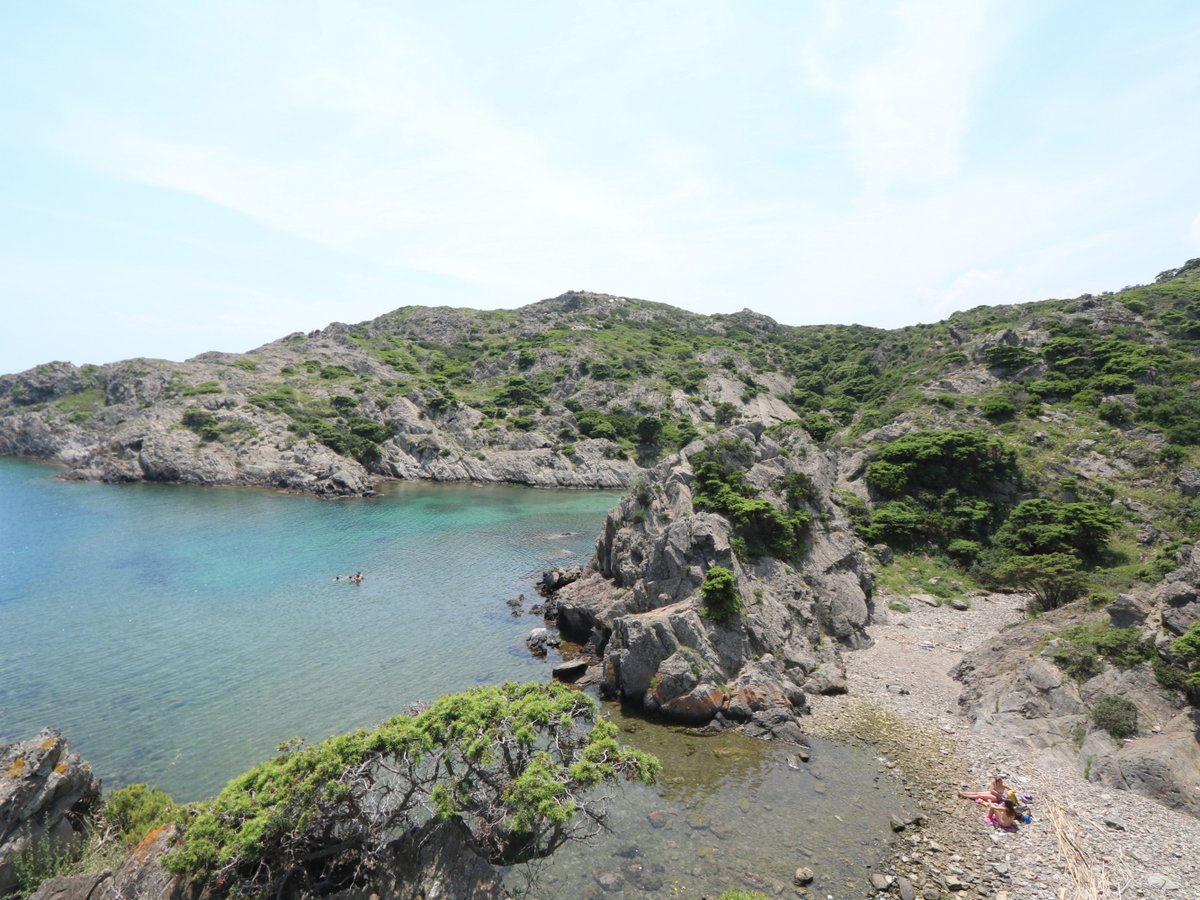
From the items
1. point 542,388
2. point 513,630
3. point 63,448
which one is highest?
point 542,388

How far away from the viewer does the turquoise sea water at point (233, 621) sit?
2452 centimetres

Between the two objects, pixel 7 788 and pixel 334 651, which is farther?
pixel 334 651

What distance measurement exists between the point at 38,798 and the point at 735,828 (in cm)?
1914

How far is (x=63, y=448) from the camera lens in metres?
101

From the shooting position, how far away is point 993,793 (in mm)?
18344

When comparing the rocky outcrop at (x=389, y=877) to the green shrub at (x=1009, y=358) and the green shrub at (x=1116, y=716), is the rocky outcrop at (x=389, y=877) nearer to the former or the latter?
the green shrub at (x=1116, y=716)

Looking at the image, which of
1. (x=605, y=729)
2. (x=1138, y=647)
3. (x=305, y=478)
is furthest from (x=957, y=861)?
(x=305, y=478)

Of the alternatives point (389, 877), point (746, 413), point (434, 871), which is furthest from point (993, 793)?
point (746, 413)

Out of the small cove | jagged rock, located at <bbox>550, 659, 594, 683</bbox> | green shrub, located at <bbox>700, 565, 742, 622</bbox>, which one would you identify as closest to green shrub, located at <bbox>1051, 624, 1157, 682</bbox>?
the small cove

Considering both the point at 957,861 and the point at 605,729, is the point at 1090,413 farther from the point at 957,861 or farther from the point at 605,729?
the point at 605,729

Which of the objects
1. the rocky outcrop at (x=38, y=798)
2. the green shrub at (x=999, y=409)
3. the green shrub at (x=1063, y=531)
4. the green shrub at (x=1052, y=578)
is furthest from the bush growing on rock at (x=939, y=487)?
the rocky outcrop at (x=38, y=798)

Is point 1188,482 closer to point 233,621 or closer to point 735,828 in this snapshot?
point 735,828

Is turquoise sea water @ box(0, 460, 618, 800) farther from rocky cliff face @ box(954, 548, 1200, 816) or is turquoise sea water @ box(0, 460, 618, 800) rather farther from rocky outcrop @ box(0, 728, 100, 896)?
rocky cliff face @ box(954, 548, 1200, 816)

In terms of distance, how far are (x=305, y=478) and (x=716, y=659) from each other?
80055 mm
